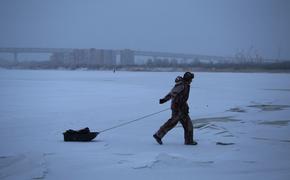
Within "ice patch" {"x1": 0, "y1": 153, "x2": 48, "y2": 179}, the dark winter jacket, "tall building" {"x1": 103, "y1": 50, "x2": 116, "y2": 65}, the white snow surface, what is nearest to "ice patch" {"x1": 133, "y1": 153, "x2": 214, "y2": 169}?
the white snow surface

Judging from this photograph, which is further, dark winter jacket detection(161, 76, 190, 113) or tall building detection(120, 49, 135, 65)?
tall building detection(120, 49, 135, 65)

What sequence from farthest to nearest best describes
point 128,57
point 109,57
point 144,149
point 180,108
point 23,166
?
1. point 109,57
2. point 128,57
3. point 180,108
4. point 144,149
5. point 23,166

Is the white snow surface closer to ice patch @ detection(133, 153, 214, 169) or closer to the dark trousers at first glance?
ice patch @ detection(133, 153, 214, 169)

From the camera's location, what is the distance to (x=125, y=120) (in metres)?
12.2

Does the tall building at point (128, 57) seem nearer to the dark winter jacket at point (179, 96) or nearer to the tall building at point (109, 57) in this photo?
the tall building at point (109, 57)

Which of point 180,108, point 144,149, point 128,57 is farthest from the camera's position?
point 128,57

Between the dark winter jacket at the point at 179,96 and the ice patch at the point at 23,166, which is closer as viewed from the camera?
the ice patch at the point at 23,166

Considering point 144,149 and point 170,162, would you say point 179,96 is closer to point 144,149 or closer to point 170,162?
point 144,149

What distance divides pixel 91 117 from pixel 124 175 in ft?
23.4

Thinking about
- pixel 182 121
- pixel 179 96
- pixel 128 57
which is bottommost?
pixel 182 121

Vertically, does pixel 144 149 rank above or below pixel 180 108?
below

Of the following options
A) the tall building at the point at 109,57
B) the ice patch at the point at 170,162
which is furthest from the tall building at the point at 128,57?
the ice patch at the point at 170,162

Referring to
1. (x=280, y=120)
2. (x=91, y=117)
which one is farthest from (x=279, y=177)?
(x=91, y=117)

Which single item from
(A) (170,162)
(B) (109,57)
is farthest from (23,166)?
(B) (109,57)
